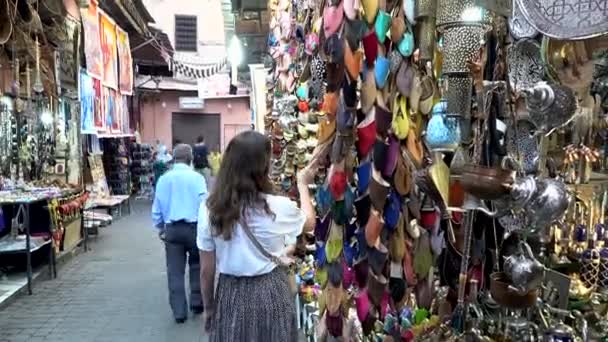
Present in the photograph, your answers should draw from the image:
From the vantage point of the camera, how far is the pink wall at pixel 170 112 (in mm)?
19109

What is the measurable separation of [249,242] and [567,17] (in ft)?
4.54

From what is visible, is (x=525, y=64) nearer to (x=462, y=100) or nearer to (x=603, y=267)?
(x=462, y=100)

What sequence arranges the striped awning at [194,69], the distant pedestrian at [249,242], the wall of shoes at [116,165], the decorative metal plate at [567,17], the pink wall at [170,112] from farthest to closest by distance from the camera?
the pink wall at [170,112] < the striped awning at [194,69] < the wall of shoes at [116,165] < the distant pedestrian at [249,242] < the decorative metal plate at [567,17]

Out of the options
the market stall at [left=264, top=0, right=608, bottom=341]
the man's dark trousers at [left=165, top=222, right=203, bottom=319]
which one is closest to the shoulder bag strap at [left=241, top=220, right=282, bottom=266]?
the market stall at [left=264, top=0, right=608, bottom=341]

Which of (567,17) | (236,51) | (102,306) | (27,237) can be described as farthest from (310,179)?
(236,51)

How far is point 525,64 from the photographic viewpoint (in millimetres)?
1277

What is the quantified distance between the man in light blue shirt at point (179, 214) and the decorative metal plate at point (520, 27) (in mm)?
3394

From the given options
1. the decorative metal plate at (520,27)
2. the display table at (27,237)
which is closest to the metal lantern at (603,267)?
the decorative metal plate at (520,27)

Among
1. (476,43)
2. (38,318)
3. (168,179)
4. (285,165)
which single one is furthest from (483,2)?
(38,318)

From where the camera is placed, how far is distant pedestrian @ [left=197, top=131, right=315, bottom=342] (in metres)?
2.10

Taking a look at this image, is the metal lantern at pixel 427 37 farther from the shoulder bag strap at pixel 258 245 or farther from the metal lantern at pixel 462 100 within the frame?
the shoulder bag strap at pixel 258 245

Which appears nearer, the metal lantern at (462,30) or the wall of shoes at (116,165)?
the metal lantern at (462,30)

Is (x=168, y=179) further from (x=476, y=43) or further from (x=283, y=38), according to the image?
(x=476, y=43)

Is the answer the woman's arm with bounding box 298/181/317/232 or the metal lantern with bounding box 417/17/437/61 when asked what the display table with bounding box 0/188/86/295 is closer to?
the woman's arm with bounding box 298/181/317/232
